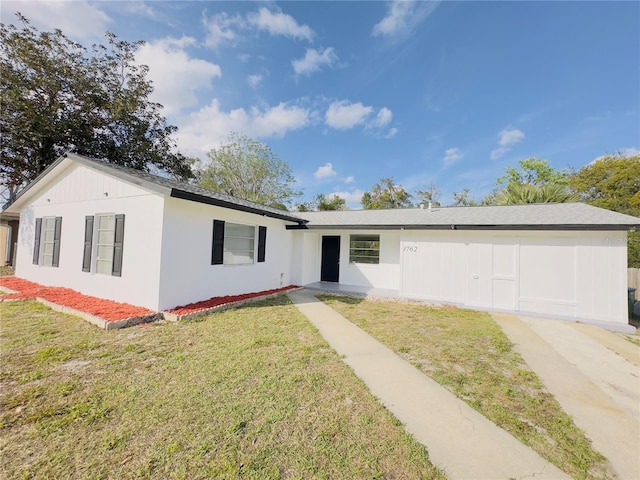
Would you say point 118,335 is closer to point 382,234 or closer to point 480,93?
point 382,234

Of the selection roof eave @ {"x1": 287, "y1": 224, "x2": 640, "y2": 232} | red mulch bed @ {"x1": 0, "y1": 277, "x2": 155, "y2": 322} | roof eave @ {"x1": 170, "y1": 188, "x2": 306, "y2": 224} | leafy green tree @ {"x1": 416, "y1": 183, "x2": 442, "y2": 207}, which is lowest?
red mulch bed @ {"x1": 0, "y1": 277, "x2": 155, "y2": 322}

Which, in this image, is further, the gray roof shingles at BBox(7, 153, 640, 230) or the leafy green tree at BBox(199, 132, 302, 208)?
the leafy green tree at BBox(199, 132, 302, 208)

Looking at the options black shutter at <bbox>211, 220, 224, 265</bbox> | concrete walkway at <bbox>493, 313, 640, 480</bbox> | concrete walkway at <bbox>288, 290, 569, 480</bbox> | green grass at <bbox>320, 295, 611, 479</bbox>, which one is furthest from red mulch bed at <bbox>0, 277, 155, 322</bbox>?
concrete walkway at <bbox>493, 313, 640, 480</bbox>

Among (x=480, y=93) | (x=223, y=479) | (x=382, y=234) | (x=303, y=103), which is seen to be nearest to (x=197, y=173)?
(x=303, y=103)

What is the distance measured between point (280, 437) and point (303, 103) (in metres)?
16.5

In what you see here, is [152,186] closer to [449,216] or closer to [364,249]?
[364,249]

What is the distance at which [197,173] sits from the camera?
27000 mm

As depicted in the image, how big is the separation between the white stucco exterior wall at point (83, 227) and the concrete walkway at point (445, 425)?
16.3ft

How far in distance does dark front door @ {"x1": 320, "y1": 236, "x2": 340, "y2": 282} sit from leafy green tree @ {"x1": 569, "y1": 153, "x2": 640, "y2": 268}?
24.7m

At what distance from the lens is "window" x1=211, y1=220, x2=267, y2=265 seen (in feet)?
24.5

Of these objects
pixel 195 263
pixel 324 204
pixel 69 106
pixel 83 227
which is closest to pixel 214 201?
pixel 195 263

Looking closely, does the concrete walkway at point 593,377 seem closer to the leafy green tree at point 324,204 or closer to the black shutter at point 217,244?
the black shutter at point 217,244

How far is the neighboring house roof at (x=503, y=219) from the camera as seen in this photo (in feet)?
22.9

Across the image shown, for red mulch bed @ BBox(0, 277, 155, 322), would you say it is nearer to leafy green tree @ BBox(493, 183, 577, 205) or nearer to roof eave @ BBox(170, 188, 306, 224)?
roof eave @ BBox(170, 188, 306, 224)
